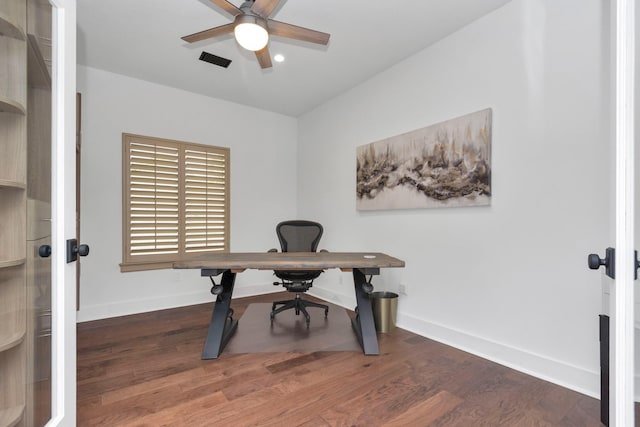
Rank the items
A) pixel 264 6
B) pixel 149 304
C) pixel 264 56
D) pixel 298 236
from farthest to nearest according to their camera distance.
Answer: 1. pixel 149 304
2. pixel 298 236
3. pixel 264 56
4. pixel 264 6

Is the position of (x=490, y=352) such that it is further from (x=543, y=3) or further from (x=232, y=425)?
(x=543, y=3)

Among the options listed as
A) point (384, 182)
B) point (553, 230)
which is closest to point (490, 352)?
point (553, 230)

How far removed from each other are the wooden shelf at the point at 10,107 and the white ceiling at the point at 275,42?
5.04 ft

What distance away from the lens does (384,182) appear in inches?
124

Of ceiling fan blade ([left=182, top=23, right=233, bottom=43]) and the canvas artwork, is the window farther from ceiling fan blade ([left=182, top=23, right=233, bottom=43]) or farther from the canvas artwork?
the canvas artwork

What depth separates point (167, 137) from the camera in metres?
3.65

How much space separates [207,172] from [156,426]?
298 cm

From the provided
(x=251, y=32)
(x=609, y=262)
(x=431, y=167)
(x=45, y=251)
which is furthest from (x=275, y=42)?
(x=609, y=262)

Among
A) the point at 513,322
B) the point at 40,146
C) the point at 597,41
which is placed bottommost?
the point at 513,322

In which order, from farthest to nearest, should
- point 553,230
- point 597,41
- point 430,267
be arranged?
point 430,267
point 553,230
point 597,41

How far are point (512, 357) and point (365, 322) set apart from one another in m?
1.07

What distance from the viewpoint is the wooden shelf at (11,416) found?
108cm

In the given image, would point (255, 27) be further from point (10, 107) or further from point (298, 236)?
point (298, 236)

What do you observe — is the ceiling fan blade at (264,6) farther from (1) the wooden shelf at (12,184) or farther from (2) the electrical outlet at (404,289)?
(2) the electrical outlet at (404,289)
